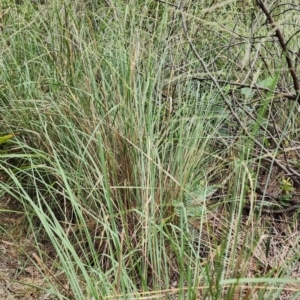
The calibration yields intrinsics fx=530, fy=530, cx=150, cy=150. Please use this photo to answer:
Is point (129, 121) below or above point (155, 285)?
above

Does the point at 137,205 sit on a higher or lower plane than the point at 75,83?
lower

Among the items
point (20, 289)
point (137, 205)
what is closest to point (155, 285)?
point (137, 205)

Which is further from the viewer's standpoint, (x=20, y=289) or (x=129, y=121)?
(x=129, y=121)

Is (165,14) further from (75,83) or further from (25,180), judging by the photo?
(25,180)

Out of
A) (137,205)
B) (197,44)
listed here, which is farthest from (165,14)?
(137,205)

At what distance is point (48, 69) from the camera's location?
2.06 m

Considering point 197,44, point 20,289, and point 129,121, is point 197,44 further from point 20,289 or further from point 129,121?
point 20,289

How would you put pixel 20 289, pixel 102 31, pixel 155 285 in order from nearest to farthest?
pixel 155 285
pixel 20 289
pixel 102 31

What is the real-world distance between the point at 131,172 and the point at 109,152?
0.10m

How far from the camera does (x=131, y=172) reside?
1688 mm

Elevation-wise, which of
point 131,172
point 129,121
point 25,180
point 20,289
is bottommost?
point 20,289

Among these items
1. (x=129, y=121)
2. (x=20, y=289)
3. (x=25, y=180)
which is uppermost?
(x=129, y=121)

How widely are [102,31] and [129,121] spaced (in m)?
0.74

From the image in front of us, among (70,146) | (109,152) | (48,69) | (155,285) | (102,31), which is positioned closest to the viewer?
(155,285)
